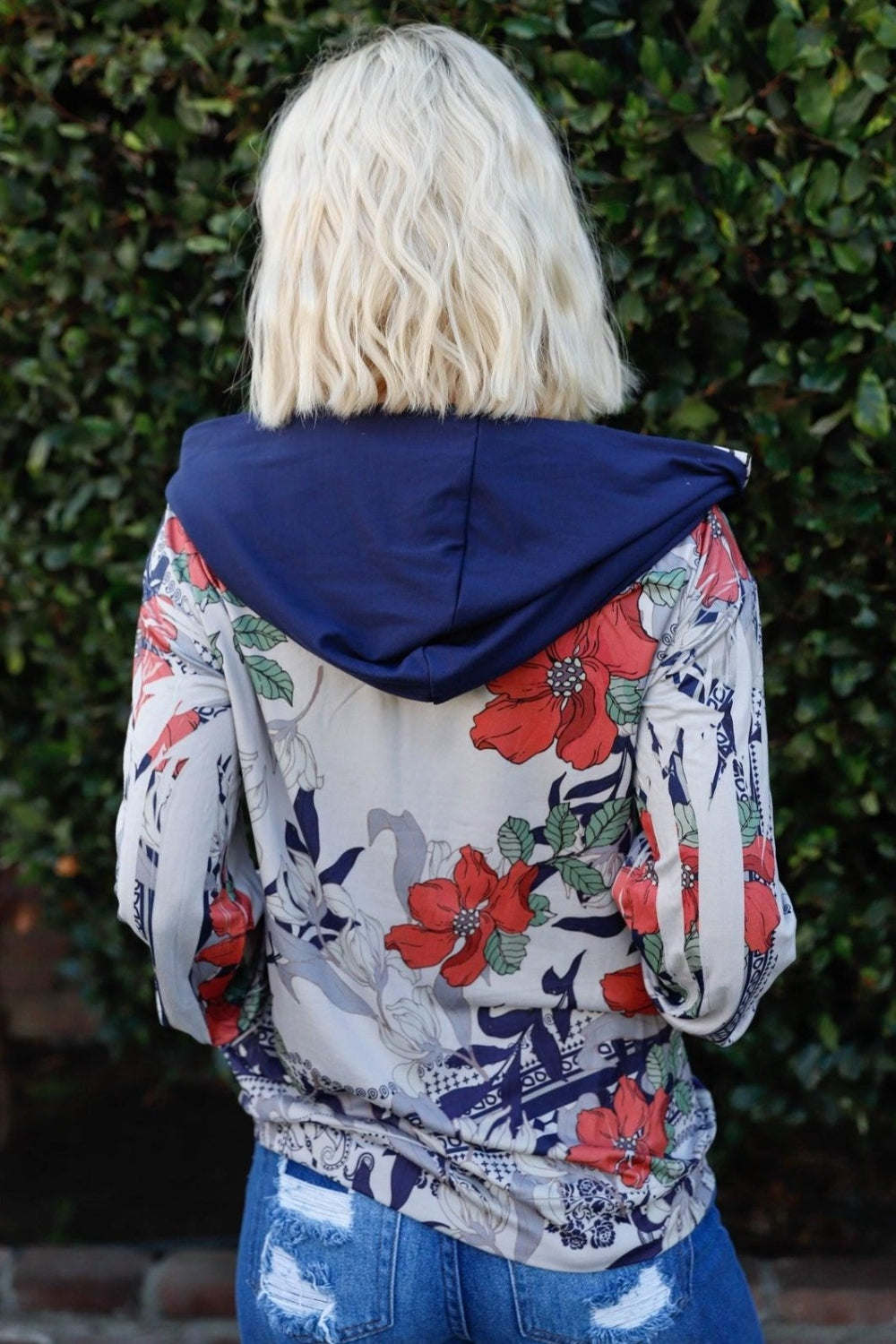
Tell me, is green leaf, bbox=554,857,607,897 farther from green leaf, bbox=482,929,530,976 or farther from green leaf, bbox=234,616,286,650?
green leaf, bbox=234,616,286,650

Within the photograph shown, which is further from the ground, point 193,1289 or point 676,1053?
point 676,1053

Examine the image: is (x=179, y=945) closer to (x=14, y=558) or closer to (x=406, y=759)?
(x=406, y=759)

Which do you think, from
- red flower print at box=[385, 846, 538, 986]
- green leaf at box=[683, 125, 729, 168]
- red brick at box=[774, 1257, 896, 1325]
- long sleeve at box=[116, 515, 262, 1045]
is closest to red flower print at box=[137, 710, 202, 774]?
long sleeve at box=[116, 515, 262, 1045]

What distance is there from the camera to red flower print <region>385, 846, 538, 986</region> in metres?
1.41

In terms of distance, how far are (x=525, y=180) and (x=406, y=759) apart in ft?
2.00

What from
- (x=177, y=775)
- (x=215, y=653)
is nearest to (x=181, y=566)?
(x=215, y=653)

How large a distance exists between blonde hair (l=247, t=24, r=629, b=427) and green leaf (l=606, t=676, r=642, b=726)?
29cm

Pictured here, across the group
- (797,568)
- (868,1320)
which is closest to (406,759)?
(797,568)

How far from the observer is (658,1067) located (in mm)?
1507

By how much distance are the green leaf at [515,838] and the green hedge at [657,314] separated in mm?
1019

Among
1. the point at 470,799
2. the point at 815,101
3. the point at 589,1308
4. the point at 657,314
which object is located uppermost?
the point at 815,101

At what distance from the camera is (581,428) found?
133 cm

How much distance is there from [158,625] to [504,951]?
1.69 feet

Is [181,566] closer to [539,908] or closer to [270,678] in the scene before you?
[270,678]
